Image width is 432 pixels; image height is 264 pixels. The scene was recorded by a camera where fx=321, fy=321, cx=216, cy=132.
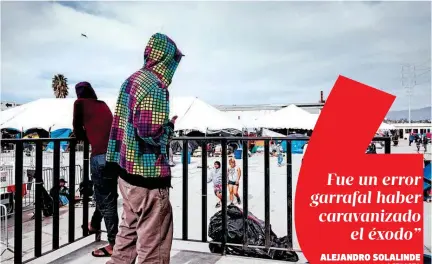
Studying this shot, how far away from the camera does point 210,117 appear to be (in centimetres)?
1634

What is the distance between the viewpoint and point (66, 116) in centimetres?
1596

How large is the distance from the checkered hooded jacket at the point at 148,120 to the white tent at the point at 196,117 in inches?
533

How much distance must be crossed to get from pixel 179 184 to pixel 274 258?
7.10m

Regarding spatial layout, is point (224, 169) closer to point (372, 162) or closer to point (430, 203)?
point (372, 162)

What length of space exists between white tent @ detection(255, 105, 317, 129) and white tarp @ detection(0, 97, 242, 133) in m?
2.82

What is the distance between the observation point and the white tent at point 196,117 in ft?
51.4

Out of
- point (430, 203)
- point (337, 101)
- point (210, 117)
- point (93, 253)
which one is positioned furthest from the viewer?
point (210, 117)

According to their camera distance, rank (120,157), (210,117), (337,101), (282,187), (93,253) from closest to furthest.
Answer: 1. (120,157)
2. (337,101)
3. (93,253)
4. (282,187)
5. (210,117)

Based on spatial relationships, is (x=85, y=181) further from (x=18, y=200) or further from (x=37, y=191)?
(x=18, y=200)

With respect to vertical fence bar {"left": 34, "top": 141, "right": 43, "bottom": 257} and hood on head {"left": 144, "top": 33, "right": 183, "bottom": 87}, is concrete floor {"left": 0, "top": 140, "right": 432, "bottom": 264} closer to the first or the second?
vertical fence bar {"left": 34, "top": 141, "right": 43, "bottom": 257}

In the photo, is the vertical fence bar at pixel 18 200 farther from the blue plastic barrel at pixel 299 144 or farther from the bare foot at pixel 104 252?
Result: the blue plastic barrel at pixel 299 144

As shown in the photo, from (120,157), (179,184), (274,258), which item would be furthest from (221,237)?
(179,184)

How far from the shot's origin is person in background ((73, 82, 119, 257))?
262 cm

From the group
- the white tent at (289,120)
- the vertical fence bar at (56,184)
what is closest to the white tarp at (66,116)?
the white tent at (289,120)
